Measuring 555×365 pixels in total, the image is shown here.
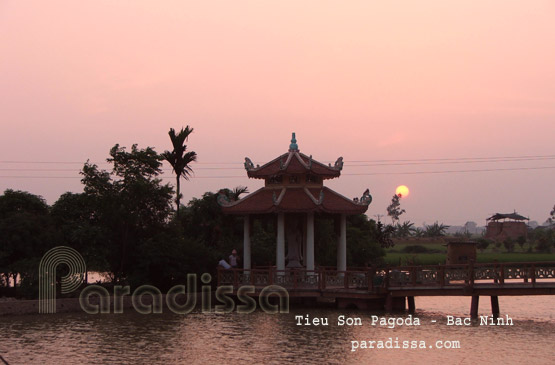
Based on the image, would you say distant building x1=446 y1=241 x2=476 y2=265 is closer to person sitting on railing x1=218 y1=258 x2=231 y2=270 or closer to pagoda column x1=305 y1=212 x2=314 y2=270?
pagoda column x1=305 y1=212 x2=314 y2=270

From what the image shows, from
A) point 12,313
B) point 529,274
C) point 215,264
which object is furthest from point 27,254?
point 529,274

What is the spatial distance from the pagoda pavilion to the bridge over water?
0.96 m

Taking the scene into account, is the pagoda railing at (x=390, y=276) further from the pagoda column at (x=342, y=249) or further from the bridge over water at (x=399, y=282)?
the pagoda column at (x=342, y=249)

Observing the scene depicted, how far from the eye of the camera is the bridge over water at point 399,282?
2545cm

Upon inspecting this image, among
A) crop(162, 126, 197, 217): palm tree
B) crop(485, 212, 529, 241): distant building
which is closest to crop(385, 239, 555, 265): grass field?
crop(485, 212, 529, 241): distant building

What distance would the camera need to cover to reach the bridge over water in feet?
83.5

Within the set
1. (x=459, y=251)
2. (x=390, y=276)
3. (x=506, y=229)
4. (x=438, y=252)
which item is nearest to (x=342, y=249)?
(x=390, y=276)

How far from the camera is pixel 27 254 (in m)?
27.6

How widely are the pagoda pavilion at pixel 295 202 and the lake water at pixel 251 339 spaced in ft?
13.1

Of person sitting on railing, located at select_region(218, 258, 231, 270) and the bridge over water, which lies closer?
the bridge over water

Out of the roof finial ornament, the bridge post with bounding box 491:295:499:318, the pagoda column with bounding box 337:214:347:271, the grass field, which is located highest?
the roof finial ornament

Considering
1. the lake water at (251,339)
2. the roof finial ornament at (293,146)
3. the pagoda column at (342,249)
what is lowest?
the lake water at (251,339)

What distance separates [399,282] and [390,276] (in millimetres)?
390

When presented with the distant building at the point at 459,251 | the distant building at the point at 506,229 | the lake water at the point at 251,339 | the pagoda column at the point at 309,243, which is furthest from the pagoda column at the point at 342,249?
the distant building at the point at 506,229
